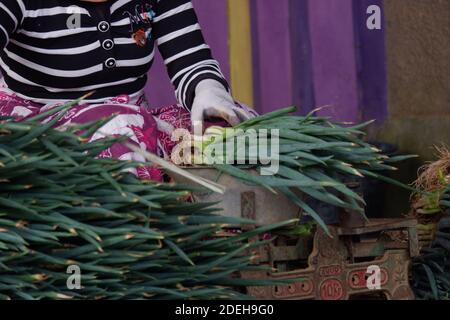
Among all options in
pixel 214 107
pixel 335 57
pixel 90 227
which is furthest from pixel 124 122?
pixel 335 57

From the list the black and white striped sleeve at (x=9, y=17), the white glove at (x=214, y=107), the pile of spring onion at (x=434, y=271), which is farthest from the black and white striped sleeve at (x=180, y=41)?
the pile of spring onion at (x=434, y=271)

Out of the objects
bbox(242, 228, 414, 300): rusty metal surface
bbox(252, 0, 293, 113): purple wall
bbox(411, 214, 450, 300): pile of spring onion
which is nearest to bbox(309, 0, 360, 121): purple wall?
bbox(252, 0, 293, 113): purple wall

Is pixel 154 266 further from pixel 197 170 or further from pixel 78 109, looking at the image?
pixel 78 109

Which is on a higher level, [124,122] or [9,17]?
[9,17]

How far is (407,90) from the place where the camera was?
13.4 ft

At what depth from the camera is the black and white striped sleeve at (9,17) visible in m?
2.43

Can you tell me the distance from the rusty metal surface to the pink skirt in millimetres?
368

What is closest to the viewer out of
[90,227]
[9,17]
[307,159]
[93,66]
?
[90,227]

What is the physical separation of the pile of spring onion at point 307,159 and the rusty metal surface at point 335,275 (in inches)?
4.4

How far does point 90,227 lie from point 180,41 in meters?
0.95

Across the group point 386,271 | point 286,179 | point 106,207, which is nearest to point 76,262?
point 106,207

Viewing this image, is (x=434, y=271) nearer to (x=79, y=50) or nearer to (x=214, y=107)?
(x=214, y=107)

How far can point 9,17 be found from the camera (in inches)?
96.0

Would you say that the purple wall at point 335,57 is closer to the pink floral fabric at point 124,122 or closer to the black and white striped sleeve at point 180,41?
the black and white striped sleeve at point 180,41
